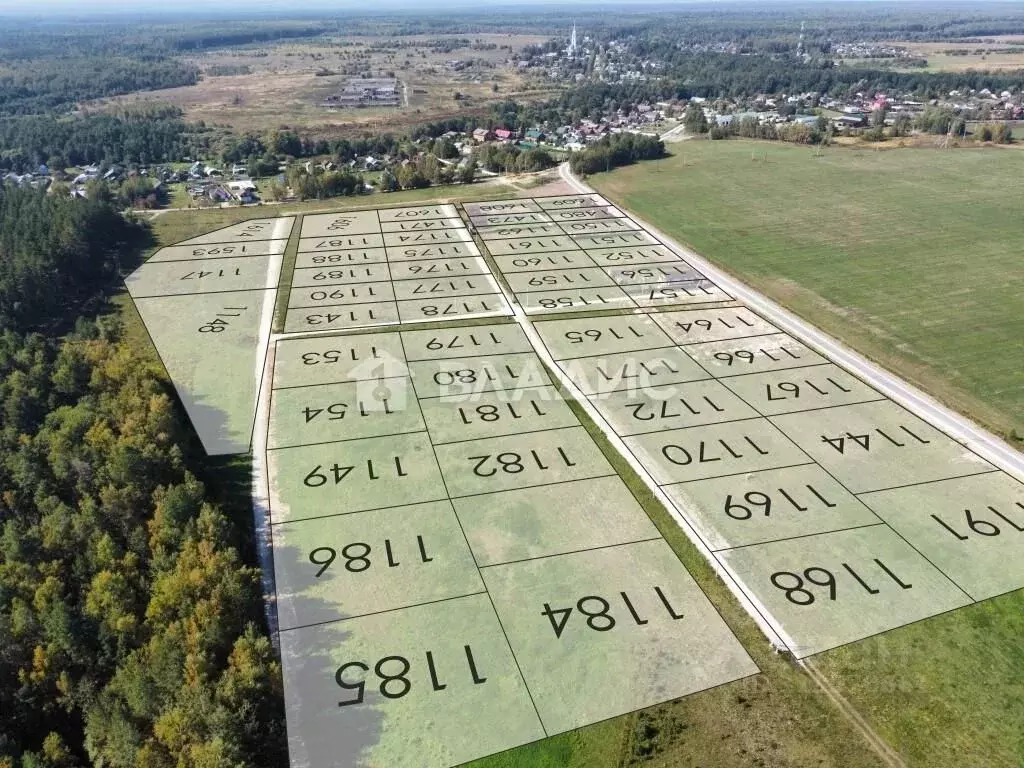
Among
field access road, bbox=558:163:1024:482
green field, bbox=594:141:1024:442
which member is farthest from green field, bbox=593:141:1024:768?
field access road, bbox=558:163:1024:482

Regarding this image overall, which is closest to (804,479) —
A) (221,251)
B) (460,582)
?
(460,582)

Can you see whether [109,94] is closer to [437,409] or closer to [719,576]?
[437,409]

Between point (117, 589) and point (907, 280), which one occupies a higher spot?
point (117, 589)

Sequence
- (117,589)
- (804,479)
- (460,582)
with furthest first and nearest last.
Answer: (804,479)
(460,582)
(117,589)

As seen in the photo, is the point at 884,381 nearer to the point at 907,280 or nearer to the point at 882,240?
the point at 907,280

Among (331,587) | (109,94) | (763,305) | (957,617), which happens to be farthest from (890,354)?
(109,94)

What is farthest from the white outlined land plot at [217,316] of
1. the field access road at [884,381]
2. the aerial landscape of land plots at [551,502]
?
the field access road at [884,381]
